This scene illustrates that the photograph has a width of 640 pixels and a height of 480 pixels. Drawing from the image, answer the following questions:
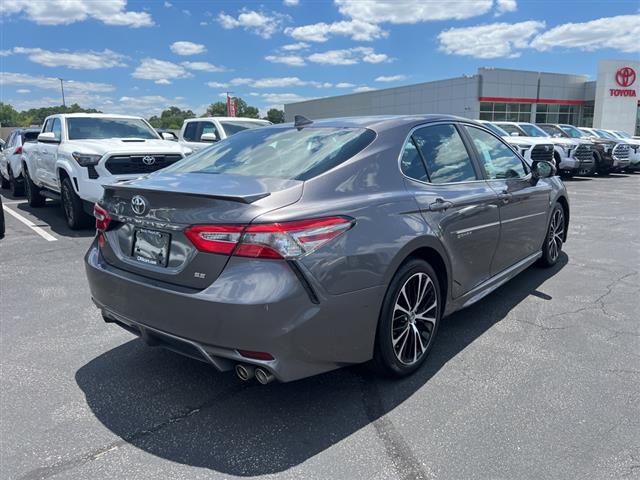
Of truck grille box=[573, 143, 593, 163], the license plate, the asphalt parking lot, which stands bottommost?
the asphalt parking lot

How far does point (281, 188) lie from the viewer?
8.87ft

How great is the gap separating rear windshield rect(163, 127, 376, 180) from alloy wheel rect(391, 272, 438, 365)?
0.90m

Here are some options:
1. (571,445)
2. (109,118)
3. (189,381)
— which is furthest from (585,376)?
(109,118)

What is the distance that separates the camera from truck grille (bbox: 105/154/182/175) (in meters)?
7.77

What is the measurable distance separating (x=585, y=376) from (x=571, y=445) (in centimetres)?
86

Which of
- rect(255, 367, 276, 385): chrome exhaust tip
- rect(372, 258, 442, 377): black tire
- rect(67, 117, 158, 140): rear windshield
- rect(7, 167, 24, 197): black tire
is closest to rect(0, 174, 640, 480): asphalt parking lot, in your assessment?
rect(372, 258, 442, 377): black tire

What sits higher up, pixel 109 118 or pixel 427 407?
pixel 109 118

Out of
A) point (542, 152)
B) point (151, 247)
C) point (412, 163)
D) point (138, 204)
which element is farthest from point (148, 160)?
point (542, 152)

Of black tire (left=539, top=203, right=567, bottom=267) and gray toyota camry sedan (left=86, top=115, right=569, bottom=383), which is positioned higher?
gray toyota camry sedan (left=86, top=115, right=569, bottom=383)

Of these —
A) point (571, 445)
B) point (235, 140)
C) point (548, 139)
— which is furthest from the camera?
point (548, 139)

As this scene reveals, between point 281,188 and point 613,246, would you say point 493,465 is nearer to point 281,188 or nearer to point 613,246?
point 281,188

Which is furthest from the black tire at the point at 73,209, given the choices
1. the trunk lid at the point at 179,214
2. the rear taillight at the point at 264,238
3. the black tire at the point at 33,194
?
the rear taillight at the point at 264,238

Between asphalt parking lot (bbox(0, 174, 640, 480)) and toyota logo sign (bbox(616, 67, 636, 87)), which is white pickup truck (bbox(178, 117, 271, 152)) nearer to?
asphalt parking lot (bbox(0, 174, 640, 480))

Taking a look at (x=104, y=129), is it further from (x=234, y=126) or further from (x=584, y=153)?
(x=584, y=153)
